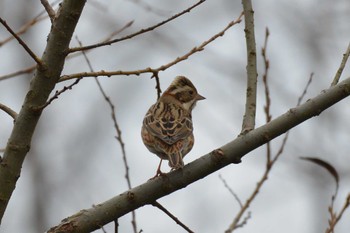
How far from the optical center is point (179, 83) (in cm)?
728

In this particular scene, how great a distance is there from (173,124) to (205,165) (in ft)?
6.85

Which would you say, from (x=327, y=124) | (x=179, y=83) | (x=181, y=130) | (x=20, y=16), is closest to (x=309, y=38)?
(x=327, y=124)

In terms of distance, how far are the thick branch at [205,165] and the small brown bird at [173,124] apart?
75cm

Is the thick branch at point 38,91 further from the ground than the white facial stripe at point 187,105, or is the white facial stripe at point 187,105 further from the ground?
the white facial stripe at point 187,105

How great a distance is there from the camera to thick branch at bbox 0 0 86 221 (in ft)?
12.4

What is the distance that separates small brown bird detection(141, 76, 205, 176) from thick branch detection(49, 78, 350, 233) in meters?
0.75

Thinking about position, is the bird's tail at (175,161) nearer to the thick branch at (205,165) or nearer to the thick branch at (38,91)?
the thick branch at (205,165)

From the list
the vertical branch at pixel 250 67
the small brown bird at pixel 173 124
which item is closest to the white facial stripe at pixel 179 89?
the small brown bird at pixel 173 124

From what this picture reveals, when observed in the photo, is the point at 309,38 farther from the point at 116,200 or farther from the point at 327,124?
the point at 116,200

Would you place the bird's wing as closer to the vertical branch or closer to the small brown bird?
the small brown bird

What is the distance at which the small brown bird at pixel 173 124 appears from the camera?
5.86 m

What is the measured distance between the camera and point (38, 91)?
12.6ft

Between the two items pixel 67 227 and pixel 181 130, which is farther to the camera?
pixel 181 130

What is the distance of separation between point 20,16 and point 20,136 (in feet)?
32.5
